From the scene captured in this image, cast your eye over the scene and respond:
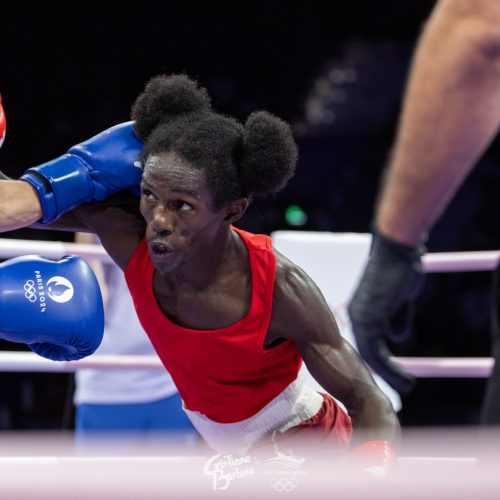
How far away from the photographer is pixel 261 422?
1717mm

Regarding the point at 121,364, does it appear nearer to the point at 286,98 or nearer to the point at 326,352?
the point at 326,352

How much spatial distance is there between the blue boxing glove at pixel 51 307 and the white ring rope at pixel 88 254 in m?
0.59

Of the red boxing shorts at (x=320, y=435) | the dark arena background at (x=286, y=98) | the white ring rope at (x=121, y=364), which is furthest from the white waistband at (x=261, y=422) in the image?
the dark arena background at (x=286, y=98)

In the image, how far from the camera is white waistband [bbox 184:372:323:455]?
1.72 meters

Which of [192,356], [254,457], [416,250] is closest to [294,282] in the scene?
[192,356]

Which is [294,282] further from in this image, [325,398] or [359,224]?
[359,224]

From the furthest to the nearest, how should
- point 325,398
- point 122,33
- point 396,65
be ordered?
point 396,65, point 122,33, point 325,398

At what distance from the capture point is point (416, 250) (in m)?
0.92

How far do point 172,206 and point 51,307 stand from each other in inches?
11.1

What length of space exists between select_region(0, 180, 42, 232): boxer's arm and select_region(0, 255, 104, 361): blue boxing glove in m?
0.08

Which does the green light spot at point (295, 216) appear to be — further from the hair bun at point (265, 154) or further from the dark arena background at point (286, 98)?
the hair bun at point (265, 154)

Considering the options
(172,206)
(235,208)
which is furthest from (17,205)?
(235,208)

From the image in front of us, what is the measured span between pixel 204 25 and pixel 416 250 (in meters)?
5.99

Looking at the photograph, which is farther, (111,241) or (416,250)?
(111,241)
